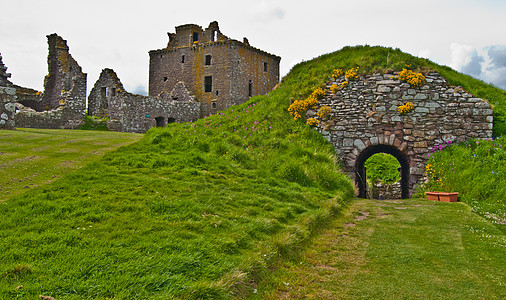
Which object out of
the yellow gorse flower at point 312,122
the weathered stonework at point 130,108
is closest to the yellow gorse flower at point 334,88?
the yellow gorse flower at point 312,122

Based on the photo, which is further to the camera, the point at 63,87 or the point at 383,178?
the point at 63,87

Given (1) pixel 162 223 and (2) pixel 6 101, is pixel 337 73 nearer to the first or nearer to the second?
(1) pixel 162 223

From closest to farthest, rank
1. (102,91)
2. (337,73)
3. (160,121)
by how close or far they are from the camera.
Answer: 1. (337,73)
2. (160,121)
3. (102,91)

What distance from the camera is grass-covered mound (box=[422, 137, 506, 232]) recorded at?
11.8m

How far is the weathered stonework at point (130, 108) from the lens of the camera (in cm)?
2920

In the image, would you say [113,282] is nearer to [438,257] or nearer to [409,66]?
[438,257]

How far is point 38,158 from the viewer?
32.8ft

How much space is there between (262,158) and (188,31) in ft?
117

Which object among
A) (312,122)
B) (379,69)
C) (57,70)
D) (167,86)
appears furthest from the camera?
(167,86)

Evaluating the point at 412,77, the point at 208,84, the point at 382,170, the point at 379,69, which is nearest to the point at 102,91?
the point at 208,84

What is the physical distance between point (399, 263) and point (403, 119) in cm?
1117

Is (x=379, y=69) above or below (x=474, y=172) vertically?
above

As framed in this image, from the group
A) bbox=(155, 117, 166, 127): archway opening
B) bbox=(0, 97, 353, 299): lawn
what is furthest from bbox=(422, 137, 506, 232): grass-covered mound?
bbox=(155, 117, 166, 127): archway opening

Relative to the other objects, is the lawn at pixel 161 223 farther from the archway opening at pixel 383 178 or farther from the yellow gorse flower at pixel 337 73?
the archway opening at pixel 383 178
